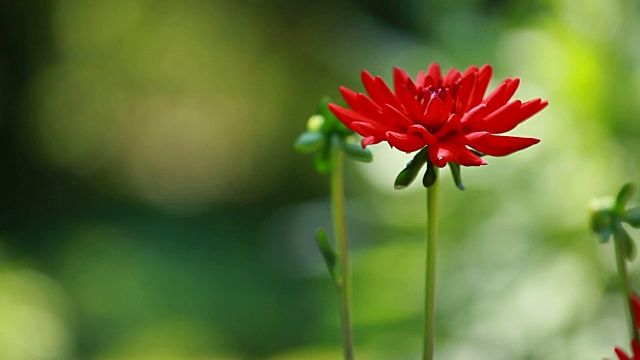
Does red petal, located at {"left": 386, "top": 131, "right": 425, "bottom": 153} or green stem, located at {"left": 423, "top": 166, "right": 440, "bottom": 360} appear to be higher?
red petal, located at {"left": 386, "top": 131, "right": 425, "bottom": 153}

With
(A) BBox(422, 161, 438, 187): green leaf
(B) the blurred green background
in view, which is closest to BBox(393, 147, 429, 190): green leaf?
(A) BBox(422, 161, 438, 187): green leaf

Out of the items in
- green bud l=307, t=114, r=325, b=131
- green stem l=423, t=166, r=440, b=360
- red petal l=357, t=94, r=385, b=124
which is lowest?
green stem l=423, t=166, r=440, b=360

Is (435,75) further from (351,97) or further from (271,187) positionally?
(271,187)

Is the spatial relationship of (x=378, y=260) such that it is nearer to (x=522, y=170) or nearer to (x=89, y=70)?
(x=522, y=170)

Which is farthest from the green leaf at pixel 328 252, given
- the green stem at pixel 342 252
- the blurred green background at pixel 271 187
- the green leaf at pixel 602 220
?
the blurred green background at pixel 271 187

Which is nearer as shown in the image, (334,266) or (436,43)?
(334,266)

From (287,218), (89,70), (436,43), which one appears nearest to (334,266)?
(436,43)

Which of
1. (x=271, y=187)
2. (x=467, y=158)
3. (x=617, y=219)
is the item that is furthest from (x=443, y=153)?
(x=271, y=187)

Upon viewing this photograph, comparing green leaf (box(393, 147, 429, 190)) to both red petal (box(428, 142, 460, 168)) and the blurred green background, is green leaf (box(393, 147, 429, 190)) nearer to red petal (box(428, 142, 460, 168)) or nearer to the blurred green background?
red petal (box(428, 142, 460, 168))
